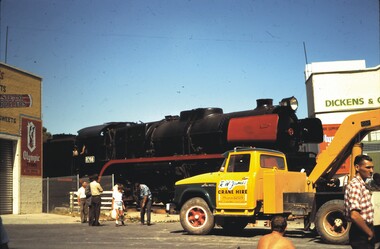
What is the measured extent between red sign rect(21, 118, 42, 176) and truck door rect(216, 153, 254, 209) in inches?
613

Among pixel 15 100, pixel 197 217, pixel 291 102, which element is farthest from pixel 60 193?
pixel 197 217

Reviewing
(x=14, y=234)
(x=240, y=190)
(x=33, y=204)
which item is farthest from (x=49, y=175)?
(x=240, y=190)

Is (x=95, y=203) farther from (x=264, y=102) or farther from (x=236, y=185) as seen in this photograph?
(x=264, y=102)

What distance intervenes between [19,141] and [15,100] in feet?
7.01


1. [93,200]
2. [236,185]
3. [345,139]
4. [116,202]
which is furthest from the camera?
[116,202]

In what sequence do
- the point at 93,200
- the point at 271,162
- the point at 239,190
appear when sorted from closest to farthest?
the point at 239,190 → the point at 271,162 → the point at 93,200

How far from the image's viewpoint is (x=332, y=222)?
1226 centimetres

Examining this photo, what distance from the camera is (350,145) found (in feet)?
43.1

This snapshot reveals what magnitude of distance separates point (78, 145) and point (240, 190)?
52.1 ft

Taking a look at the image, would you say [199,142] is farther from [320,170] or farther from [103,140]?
[320,170]

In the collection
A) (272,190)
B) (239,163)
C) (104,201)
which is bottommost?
(104,201)

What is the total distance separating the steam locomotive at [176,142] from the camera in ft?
62.1

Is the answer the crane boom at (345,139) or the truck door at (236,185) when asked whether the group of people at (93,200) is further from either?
the crane boom at (345,139)

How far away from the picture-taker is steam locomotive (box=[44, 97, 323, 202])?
18.9m
